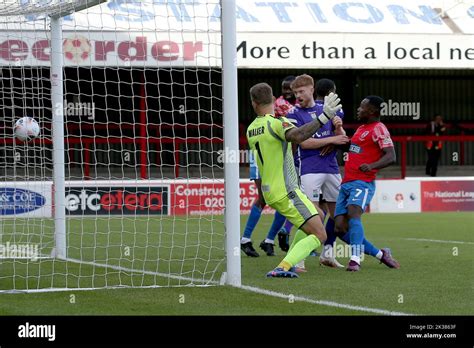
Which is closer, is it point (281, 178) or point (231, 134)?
point (231, 134)

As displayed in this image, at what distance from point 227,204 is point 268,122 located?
83cm

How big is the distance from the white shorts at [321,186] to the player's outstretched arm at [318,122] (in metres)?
2.01

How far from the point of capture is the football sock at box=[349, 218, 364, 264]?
10.2m

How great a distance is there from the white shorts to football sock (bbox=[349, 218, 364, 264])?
0.69 metres

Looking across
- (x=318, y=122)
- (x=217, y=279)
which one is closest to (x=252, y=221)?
(x=217, y=279)

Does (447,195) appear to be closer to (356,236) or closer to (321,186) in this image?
(321,186)

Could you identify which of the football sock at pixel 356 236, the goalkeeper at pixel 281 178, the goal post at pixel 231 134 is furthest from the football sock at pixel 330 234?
the goal post at pixel 231 134

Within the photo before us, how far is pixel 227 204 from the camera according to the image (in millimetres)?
8961

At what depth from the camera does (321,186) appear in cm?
1099

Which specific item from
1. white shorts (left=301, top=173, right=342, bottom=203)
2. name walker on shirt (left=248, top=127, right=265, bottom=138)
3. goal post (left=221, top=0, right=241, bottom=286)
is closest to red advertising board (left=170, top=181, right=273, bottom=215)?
white shorts (left=301, top=173, right=342, bottom=203)

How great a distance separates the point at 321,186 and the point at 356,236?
0.96 meters

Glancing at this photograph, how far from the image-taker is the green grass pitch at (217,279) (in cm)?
752

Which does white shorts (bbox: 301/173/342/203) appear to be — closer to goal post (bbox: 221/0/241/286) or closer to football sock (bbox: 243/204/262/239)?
football sock (bbox: 243/204/262/239)

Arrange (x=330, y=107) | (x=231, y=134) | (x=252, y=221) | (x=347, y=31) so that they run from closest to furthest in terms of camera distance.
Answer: (x=330, y=107)
(x=231, y=134)
(x=252, y=221)
(x=347, y=31)
